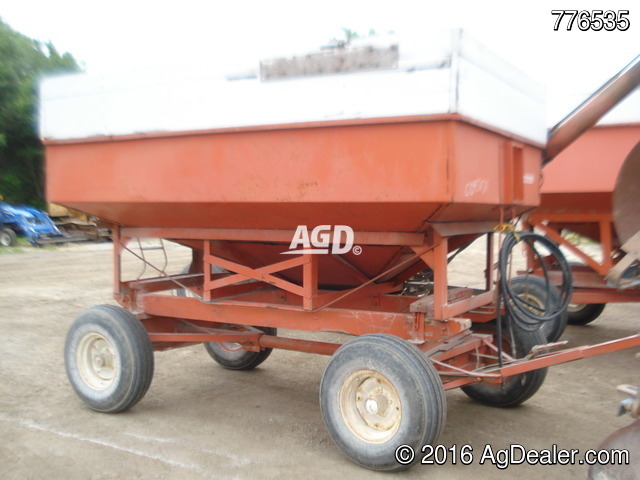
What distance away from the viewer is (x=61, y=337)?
23.3 feet

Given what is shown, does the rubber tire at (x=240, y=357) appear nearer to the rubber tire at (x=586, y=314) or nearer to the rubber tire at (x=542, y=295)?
the rubber tire at (x=542, y=295)

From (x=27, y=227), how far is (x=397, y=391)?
17100mm

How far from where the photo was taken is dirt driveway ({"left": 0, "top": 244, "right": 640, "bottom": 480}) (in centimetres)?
368

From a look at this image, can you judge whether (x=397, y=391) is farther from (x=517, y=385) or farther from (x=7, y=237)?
(x=7, y=237)

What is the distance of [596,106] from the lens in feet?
13.0

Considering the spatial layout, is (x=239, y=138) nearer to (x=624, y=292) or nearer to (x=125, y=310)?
(x=125, y=310)

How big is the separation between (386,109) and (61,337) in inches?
209

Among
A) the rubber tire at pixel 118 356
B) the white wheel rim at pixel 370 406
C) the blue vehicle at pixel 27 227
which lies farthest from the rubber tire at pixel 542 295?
the blue vehicle at pixel 27 227

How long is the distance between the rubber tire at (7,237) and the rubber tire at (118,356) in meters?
14.6

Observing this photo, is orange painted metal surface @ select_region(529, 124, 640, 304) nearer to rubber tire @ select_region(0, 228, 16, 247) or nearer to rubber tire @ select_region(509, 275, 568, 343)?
rubber tire @ select_region(509, 275, 568, 343)

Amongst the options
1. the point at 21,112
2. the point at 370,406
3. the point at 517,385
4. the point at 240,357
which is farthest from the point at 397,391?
the point at 21,112

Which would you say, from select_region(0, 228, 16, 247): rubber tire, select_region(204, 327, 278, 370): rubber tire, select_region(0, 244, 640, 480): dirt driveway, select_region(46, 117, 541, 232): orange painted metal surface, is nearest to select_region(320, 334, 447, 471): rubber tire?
select_region(0, 244, 640, 480): dirt driveway

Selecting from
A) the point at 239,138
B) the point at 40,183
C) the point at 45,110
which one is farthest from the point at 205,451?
the point at 40,183

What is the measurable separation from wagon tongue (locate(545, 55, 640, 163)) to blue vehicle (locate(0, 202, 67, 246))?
16405 millimetres
